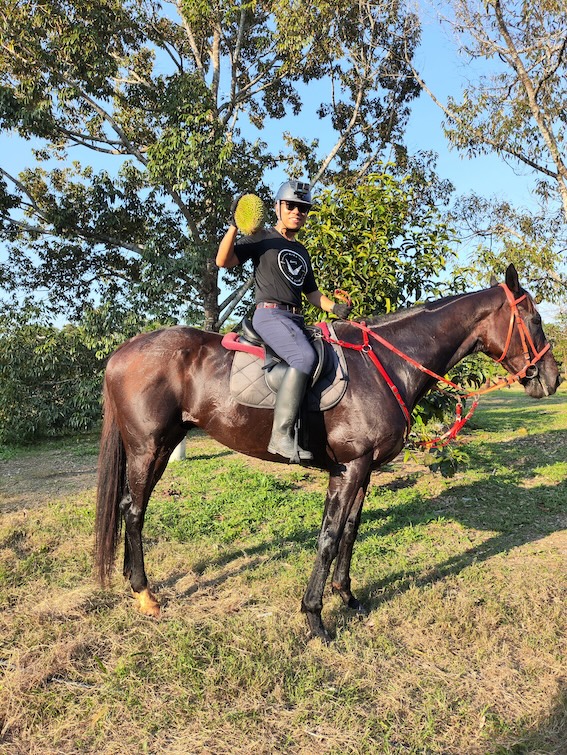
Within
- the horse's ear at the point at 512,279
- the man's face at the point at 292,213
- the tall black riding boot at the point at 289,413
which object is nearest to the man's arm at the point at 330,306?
the man's face at the point at 292,213

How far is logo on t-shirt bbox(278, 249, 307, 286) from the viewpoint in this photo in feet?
11.7

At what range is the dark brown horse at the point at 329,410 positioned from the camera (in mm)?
3531

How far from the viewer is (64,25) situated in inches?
416

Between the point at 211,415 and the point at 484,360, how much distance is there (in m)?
4.29

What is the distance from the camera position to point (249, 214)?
3145mm

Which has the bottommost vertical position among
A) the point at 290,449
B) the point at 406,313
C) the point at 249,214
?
the point at 290,449

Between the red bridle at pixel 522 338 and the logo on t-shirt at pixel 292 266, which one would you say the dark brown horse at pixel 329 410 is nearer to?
the red bridle at pixel 522 338

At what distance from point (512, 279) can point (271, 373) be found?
6.53ft

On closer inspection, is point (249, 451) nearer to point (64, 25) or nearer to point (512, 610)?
point (512, 610)

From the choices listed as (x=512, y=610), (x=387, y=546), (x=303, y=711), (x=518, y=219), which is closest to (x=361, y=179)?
(x=518, y=219)

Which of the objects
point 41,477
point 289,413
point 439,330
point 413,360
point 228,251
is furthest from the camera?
point 41,477

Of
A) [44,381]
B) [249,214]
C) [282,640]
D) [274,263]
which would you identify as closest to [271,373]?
[274,263]

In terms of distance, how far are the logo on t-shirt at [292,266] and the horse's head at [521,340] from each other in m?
1.54

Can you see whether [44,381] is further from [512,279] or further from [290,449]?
[512,279]
